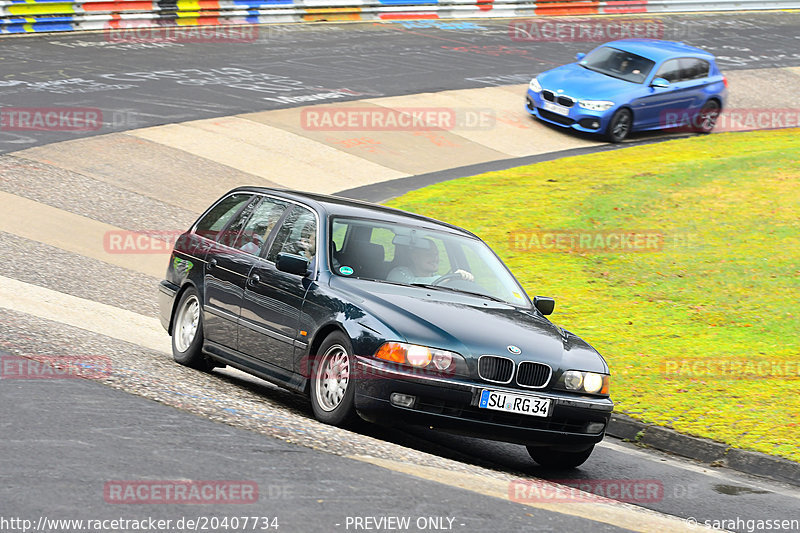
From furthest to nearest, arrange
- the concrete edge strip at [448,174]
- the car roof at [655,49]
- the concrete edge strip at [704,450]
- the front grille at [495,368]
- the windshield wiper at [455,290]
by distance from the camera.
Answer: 1. the car roof at [655,49]
2. the concrete edge strip at [448,174]
3. the windshield wiper at [455,290]
4. the concrete edge strip at [704,450]
5. the front grille at [495,368]

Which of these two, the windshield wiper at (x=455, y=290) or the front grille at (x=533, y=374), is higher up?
the windshield wiper at (x=455, y=290)

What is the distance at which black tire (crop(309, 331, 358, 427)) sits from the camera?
7.26 metres

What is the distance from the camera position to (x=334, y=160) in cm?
1909

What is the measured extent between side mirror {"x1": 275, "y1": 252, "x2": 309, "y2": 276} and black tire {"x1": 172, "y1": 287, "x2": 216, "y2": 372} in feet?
4.61

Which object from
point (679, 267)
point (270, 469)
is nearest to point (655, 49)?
point (679, 267)

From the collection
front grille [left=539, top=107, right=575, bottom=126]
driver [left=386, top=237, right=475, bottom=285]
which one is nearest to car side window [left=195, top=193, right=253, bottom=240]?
driver [left=386, top=237, right=475, bottom=285]

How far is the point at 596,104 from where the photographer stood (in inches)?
875

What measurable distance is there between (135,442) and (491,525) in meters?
2.03

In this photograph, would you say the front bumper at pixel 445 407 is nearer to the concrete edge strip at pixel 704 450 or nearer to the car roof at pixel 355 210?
the concrete edge strip at pixel 704 450

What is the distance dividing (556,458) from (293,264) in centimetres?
228

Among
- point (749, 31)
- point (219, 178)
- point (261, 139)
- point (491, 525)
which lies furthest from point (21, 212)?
point (749, 31)

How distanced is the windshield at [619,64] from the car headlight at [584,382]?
16.2 m

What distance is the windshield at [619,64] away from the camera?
23.0 meters

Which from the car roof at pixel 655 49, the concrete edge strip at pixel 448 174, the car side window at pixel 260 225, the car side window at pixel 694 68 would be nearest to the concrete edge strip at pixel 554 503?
the car side window at pixel 260 225
